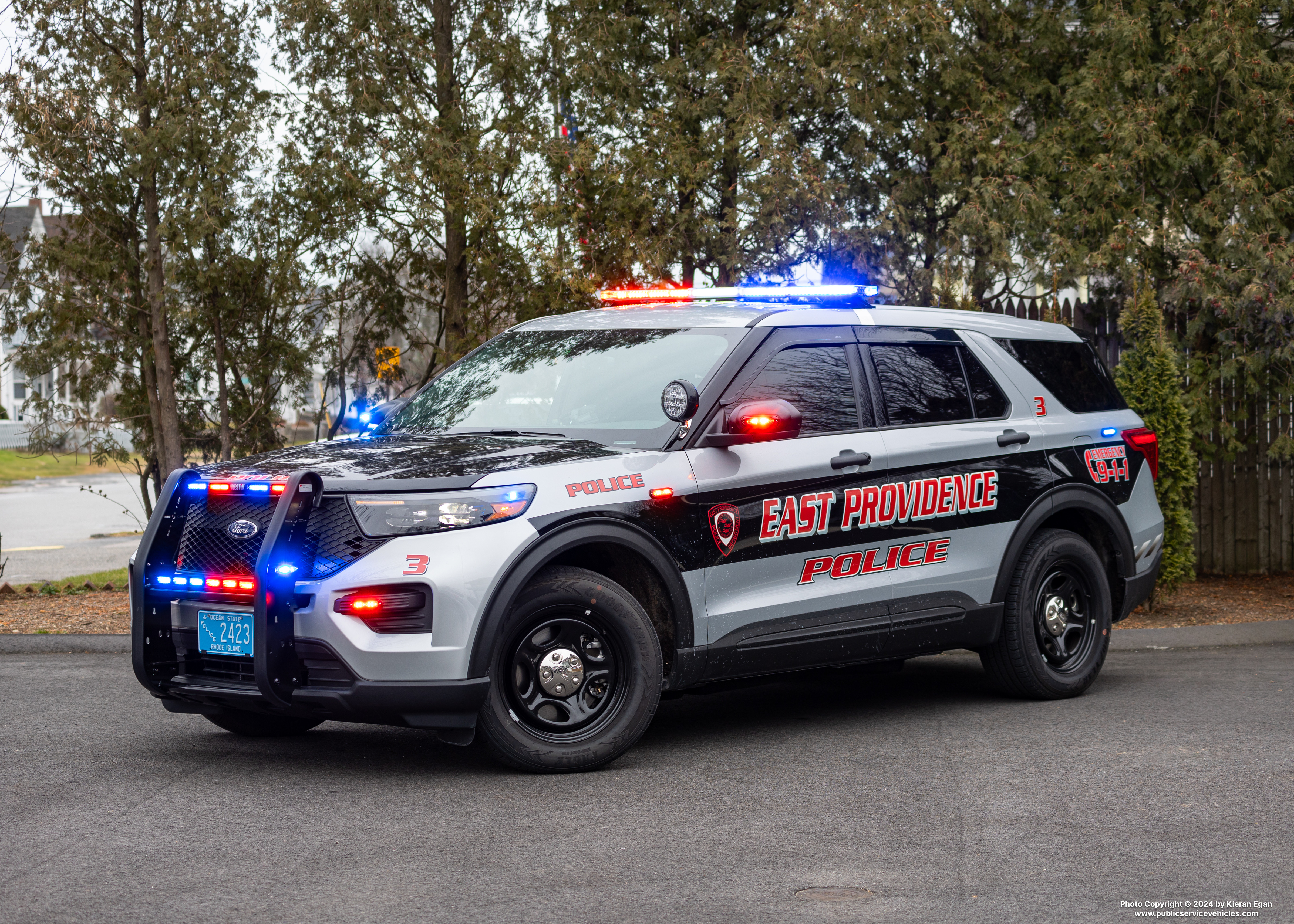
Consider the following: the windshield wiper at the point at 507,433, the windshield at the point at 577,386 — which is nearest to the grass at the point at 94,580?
the windshield at the point at 577,386

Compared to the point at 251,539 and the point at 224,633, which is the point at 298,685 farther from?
the point at 251,539

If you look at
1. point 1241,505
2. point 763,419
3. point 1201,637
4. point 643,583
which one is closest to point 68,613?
point 643,583

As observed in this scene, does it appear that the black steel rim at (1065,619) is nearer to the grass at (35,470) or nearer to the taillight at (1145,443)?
the taillight at (1145,443)

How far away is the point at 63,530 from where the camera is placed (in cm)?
2534

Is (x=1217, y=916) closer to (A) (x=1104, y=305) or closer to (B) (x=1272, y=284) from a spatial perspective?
(B) (x=1272, y=284)

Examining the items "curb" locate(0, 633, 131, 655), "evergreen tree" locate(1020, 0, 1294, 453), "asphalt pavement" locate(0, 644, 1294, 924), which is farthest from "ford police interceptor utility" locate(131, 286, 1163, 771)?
"evergreen tree" locate(1020, 0, 1294, 453)

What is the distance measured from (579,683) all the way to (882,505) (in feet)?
5.91

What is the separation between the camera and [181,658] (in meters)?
6.03

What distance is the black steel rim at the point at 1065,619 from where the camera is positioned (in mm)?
7938

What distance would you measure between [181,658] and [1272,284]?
8895 millimetres

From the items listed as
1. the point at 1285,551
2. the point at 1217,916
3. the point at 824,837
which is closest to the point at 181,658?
the point at 824,837

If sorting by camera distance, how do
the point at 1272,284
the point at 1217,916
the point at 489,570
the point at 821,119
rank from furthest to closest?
the point at 821,119 < the point at 1272,284 < the point at 489,570 < the point at 1217,916

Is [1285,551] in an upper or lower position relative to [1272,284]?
lower

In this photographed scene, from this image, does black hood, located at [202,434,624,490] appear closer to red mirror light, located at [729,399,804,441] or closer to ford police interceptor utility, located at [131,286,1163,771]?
ford police interceptor utility, located at [131,286,1163,771]
